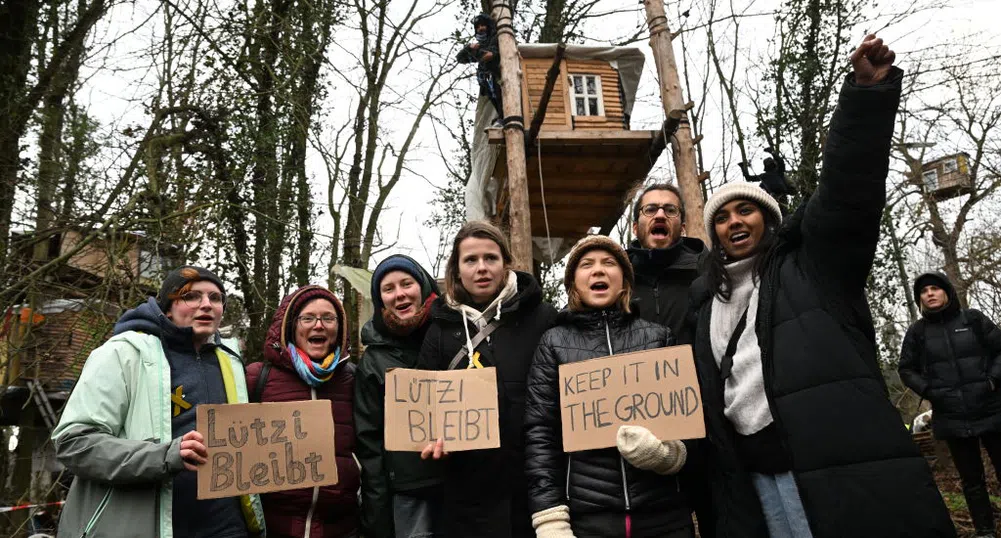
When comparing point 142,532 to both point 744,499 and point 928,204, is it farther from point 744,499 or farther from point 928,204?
point 928,204

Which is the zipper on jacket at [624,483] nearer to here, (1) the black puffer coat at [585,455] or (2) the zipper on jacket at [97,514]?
(1) the black puffer coat at [585,455]

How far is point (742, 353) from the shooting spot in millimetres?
2188

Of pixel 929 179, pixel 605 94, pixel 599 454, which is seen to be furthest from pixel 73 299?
pixel 929 179

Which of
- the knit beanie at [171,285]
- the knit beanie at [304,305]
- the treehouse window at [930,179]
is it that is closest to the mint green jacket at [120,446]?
the knit beanie at [171,285]

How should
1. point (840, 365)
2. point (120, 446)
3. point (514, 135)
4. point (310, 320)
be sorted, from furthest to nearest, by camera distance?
point (514, 135) < point (310, 320) < point (120, 446) < point (840, 365)

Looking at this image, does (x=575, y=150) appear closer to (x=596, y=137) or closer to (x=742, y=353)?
(x=596, y=137)

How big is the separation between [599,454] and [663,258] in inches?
45.0

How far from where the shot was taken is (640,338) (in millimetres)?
2469

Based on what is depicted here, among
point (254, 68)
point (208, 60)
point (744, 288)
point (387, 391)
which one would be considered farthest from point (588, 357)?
point (254, 68)

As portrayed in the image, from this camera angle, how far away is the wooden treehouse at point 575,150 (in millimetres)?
6762

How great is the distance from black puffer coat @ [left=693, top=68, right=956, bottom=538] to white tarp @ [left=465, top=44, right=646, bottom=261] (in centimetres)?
543

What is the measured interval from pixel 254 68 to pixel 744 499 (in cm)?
889

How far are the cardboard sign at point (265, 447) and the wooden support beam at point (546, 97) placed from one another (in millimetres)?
3788

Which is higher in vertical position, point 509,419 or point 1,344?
point 1,344
